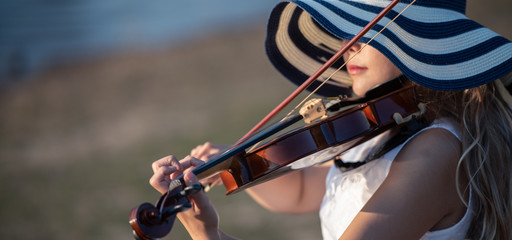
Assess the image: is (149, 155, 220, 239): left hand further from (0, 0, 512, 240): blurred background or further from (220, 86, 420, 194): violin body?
(0, 0, 512, 240): blurred background

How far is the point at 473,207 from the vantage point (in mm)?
967

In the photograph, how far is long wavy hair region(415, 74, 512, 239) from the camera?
94 cm

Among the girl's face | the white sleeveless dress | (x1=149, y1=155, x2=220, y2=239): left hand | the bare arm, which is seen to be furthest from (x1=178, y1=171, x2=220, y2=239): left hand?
the girl's face

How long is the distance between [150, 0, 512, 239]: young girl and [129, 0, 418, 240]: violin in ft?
0.15

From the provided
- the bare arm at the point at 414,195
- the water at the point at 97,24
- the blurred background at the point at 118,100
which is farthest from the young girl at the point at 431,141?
the water at the point at 97,24

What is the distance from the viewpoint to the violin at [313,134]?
3.00 feet

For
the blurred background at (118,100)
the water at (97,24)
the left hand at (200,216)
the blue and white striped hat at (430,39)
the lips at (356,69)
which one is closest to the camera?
the left hand at (200,216)

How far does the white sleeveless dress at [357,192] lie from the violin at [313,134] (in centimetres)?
7

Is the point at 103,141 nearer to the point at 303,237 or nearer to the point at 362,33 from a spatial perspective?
the point at 303,237

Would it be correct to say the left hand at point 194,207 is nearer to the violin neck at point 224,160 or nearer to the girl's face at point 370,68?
the violin neck at point 224,160

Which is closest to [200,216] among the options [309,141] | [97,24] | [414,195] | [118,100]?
[309,141]

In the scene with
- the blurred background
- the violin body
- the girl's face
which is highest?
the blurred background

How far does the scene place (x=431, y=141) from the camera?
921 mm

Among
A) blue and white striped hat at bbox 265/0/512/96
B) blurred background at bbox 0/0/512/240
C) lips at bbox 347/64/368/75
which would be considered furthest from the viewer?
blurred background at bbox 0/0/512/240
